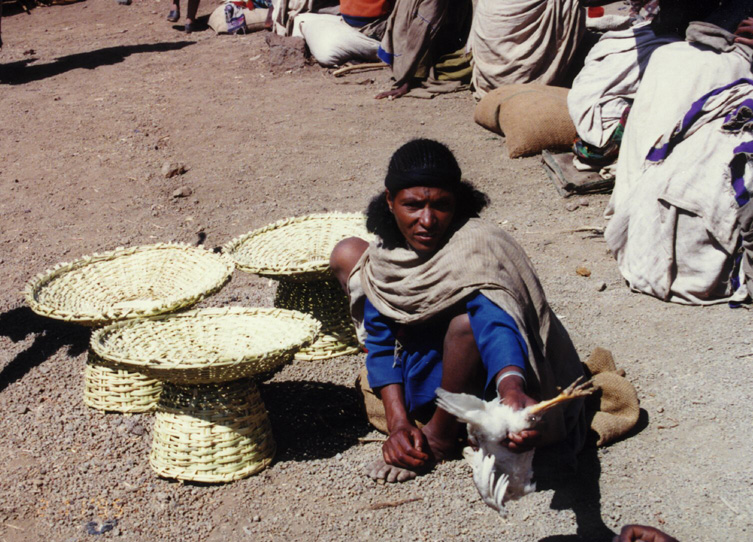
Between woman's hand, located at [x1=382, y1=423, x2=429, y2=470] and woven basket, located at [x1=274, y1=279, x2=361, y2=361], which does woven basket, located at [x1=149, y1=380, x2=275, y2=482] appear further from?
woven basket, located at [x1=274, y1=279, x2=361, y2=361]

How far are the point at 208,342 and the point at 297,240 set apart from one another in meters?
0.87

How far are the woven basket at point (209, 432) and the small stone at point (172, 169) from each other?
122 inches

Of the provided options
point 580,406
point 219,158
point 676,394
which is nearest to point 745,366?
point 676,394

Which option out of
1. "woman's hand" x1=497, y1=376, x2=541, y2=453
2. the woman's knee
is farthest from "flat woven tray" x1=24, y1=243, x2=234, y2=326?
"woman's hand" x1=497, y1=376, x2=541, y2=453

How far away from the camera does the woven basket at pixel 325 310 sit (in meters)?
3.36

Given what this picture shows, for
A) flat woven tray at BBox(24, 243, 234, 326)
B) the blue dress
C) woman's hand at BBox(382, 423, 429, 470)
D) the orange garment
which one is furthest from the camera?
the orange garment

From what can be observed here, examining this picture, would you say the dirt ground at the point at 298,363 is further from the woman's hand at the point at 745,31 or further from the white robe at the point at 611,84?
the woman's hand at the point at 745,31

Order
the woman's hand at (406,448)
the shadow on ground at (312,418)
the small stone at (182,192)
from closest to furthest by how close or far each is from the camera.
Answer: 1. the woman's hand at (406,448)
2. the shadow on ground at (312,418)
3. the small stone at (182,192)

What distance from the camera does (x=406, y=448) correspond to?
2.52 meters

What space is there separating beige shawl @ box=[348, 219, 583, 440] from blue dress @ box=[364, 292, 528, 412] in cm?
4

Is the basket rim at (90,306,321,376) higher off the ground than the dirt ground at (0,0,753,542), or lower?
higher

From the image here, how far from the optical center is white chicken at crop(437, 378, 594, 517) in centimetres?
194

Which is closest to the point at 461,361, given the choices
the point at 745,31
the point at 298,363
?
the point at 298,363

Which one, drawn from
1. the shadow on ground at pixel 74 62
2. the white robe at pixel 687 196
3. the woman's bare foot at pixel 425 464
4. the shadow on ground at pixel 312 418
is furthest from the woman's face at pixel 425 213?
the shadow on ground at pixel 74 62
